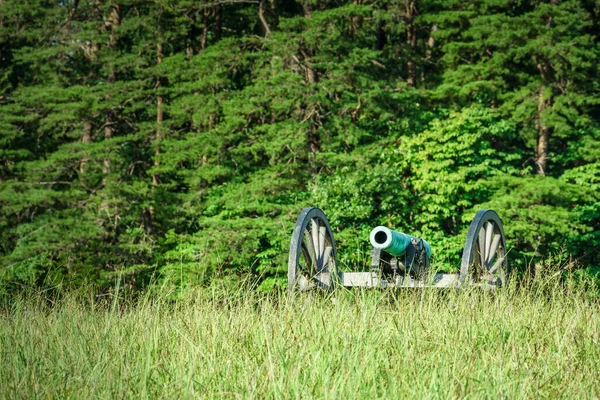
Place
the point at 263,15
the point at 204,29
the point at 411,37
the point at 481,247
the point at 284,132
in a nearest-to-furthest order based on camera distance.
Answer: the point at 481,247 → the point at 284,132 → the point at 263,15 → the point at 204,29 → the point at 411,37

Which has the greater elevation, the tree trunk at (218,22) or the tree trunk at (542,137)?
the tree trunk at (218,22)

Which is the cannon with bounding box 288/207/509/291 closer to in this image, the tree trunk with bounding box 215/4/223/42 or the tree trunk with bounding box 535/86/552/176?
the tree trunk with bounding box 535/86/552/176

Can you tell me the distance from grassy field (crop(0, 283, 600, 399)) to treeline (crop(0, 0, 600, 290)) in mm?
11750

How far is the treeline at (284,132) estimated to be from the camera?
16922 mm

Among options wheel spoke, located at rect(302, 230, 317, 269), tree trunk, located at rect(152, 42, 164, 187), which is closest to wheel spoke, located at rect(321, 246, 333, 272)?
wheel spoke, located at rect(302, 230, 317, 269)

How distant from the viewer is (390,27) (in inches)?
767

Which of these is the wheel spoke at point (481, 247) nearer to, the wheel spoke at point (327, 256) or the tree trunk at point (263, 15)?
the wheel spoke at point (327, 256)

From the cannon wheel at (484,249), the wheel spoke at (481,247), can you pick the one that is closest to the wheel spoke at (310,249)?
the cannon wheel at (484,249)

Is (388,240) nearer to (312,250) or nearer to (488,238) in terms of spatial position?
(312,250)

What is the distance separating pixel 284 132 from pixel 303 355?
14.4 meters

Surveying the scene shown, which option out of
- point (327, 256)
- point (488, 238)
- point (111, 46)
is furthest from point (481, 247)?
point (111, 46)

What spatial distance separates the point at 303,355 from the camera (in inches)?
134

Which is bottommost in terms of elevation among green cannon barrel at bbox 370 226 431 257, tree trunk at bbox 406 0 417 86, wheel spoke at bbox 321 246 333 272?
wheel spoke at bbox 321 246 333 272

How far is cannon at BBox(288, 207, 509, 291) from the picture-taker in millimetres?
6344
